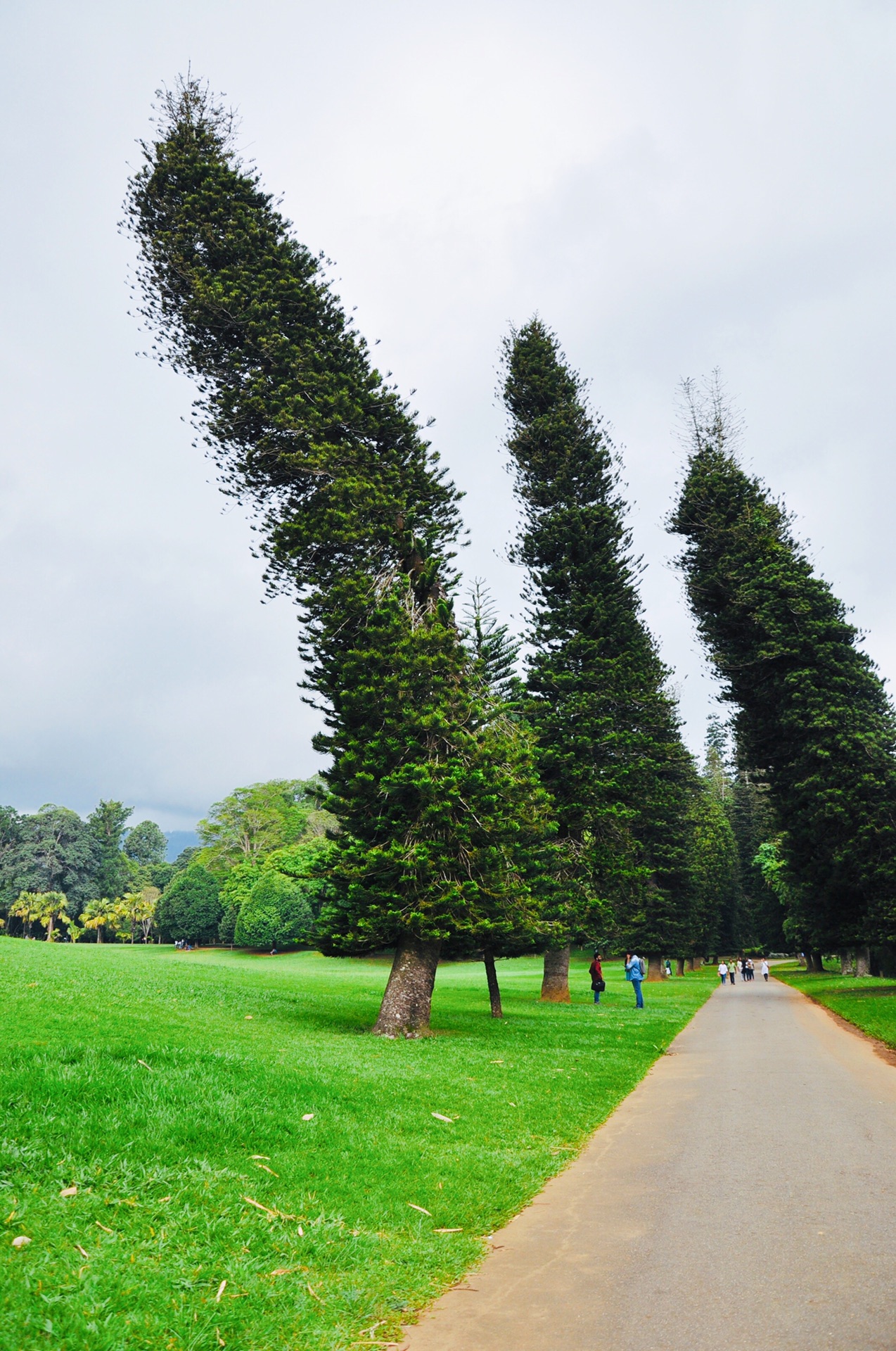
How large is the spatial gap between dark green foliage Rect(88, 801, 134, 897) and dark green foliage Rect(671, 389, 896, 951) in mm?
83334

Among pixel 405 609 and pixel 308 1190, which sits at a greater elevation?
pixel 405 609

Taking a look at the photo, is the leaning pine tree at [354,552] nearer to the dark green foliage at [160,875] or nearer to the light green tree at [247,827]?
the light green tree at [247,827]

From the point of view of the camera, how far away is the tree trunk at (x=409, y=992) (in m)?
14.0

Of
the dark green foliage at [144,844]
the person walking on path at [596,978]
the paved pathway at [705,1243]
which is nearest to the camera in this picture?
the paved pathway at [705,1243]

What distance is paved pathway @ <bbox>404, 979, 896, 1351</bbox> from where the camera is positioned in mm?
3709

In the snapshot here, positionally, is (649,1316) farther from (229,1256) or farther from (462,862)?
(462,862)

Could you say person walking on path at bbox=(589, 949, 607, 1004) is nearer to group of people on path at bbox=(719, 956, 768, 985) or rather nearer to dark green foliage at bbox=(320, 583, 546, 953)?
dark green foliage at bbox=(320, 583, 546, 953)

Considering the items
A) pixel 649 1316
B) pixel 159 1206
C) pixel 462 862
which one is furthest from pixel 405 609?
pixel 649 1316

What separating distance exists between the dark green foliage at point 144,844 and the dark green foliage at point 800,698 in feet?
400

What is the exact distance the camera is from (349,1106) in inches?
296

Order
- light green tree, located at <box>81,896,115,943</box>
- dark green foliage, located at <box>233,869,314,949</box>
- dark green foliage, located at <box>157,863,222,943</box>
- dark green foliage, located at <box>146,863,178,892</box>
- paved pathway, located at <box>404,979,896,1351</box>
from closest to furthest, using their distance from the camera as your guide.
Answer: paved pathway, located at <box>404,979,896,1351</box>, dark green foliage, located at <box>233,869,314,949</box>, dark green foliage, located at <box>157,863,222,943</box>, light green tree, located at <box>81,896,115,943</box>, dark green foliage, located at <box>146,863,178,892</box>

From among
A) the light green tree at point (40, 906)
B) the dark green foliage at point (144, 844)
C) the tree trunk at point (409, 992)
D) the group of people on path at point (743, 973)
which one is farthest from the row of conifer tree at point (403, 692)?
the dark green foliage at point (144, 844)

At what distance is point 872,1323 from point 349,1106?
4.92 meters

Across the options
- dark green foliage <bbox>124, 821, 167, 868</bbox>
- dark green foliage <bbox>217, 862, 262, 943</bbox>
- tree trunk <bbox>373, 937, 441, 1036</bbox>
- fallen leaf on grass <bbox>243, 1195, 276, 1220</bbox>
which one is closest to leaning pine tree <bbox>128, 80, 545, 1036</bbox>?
tree trunk <bbox>373, 937, 441, 1036</bbox>
